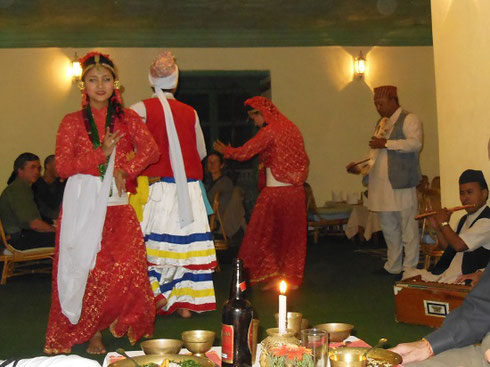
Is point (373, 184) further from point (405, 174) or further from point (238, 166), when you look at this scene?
point (238, 166)

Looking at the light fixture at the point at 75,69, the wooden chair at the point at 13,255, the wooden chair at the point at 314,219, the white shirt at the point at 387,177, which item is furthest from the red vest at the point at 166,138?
the light fixture at the point at 75,69

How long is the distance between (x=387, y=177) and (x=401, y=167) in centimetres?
18

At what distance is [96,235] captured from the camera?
393cm

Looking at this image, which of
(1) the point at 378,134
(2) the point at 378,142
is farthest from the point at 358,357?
(1) the point at 378,134

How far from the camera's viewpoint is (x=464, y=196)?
4.55 m

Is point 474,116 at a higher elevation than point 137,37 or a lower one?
lower

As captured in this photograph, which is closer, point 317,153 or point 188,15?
point 188,15

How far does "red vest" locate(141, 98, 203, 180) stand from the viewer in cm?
505

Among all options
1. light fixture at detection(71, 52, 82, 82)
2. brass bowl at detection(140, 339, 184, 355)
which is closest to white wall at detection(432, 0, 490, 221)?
brass bowl at detection(140, 339, 184, 355)

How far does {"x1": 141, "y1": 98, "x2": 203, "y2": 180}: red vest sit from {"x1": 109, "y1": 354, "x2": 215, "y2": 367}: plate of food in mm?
3164

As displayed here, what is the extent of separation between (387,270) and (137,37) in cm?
554

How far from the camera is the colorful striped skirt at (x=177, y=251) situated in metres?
5.02

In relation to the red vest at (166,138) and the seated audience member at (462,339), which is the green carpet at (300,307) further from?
the seated audience member at (462,339)

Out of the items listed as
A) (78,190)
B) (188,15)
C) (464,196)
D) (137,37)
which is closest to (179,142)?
(78,190)
